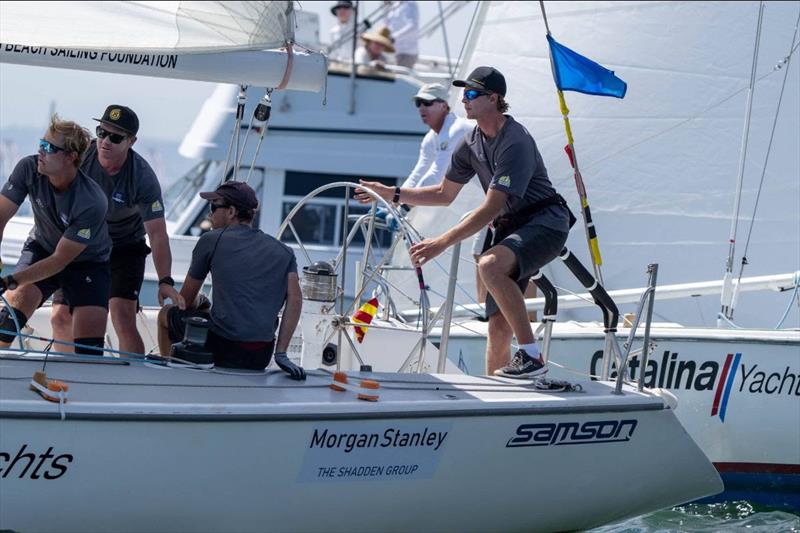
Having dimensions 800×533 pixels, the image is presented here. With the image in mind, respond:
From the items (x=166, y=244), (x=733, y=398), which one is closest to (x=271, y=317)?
(x=166, y=244)

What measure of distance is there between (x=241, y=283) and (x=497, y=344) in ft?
4.80

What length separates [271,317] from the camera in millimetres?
5574

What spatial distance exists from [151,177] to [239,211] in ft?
2.42

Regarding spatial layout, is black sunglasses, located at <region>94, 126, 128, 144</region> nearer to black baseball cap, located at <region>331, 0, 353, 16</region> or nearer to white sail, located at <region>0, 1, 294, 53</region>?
white sail, located at <region>0, 1, 294, 53</region>

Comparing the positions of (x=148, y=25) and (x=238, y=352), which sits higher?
(x=148, y=25)

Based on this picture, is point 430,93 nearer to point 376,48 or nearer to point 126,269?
point 126,269

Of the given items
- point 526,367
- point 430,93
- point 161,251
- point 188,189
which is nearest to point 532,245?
point 526,367

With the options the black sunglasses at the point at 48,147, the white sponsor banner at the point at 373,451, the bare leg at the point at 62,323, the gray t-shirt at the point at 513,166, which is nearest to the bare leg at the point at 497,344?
the gray t-shirt at the point at 513,166

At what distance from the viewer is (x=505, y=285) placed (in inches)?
232

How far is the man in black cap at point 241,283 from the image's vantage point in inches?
216

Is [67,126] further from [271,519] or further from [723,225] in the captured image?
[723,225]

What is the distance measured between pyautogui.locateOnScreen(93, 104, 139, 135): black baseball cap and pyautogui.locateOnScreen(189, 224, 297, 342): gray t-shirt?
0.76 meters

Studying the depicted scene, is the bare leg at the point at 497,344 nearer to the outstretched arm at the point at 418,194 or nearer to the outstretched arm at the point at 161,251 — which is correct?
the outstretched arm at the point at 418,194

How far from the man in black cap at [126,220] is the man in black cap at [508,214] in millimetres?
1213
